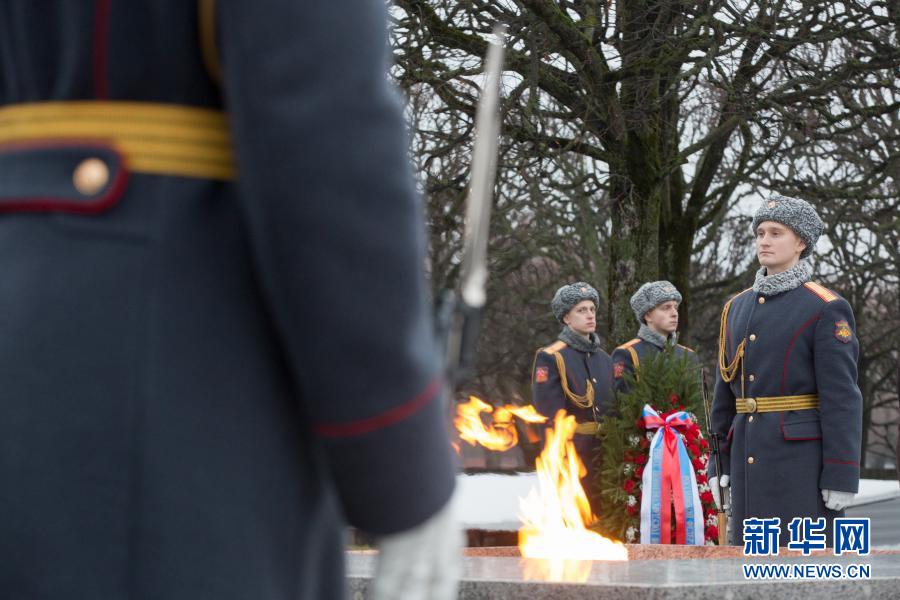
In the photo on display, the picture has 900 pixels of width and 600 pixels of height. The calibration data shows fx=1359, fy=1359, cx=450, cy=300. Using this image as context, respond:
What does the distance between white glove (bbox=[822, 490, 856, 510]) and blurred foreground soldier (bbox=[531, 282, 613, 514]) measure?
467 cm

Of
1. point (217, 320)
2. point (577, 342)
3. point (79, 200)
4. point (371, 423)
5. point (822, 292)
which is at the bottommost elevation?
point (371, 423)

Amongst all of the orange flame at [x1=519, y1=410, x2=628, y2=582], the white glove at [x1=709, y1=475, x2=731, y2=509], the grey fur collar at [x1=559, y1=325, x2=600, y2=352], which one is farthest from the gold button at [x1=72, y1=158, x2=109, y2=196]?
the grey fur collar at [x1=559, y1=325, x2=600, y2=352]

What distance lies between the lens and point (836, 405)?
20.8ft

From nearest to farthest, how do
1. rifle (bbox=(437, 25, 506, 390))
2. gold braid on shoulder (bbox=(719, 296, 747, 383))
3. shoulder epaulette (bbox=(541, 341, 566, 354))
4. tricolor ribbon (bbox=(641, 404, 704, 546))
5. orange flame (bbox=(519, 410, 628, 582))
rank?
rifle (bbox=(437, 25, 506, 390)) → orange flame (bbox=(519, 410, 628, 582)) → gold braid on shoulder (bbox=(719, 296, 747, 383)) → tricolor ribbon (bbox=(641, 404, 704, 546)) → shoulder epaulette (bbox=(541, 341, 566, 354))

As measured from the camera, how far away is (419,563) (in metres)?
1.42

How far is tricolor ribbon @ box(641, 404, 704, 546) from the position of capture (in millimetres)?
7105

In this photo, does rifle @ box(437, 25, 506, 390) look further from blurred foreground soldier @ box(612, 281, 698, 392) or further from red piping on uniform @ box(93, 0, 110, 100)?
blurred foreground soldier @ box(612, 281, 698, 392)

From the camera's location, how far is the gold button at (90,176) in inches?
56.0

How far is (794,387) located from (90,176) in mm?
5585

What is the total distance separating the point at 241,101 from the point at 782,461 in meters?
5.65

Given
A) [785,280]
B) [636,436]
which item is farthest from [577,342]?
[785,280]

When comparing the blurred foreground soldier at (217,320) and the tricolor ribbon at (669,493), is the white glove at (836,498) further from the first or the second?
the blurred foreground soldier at (217,320)

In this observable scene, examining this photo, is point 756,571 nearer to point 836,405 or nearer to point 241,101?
point 836,405

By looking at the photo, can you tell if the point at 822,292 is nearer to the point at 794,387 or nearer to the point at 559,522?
the point at 794,387
